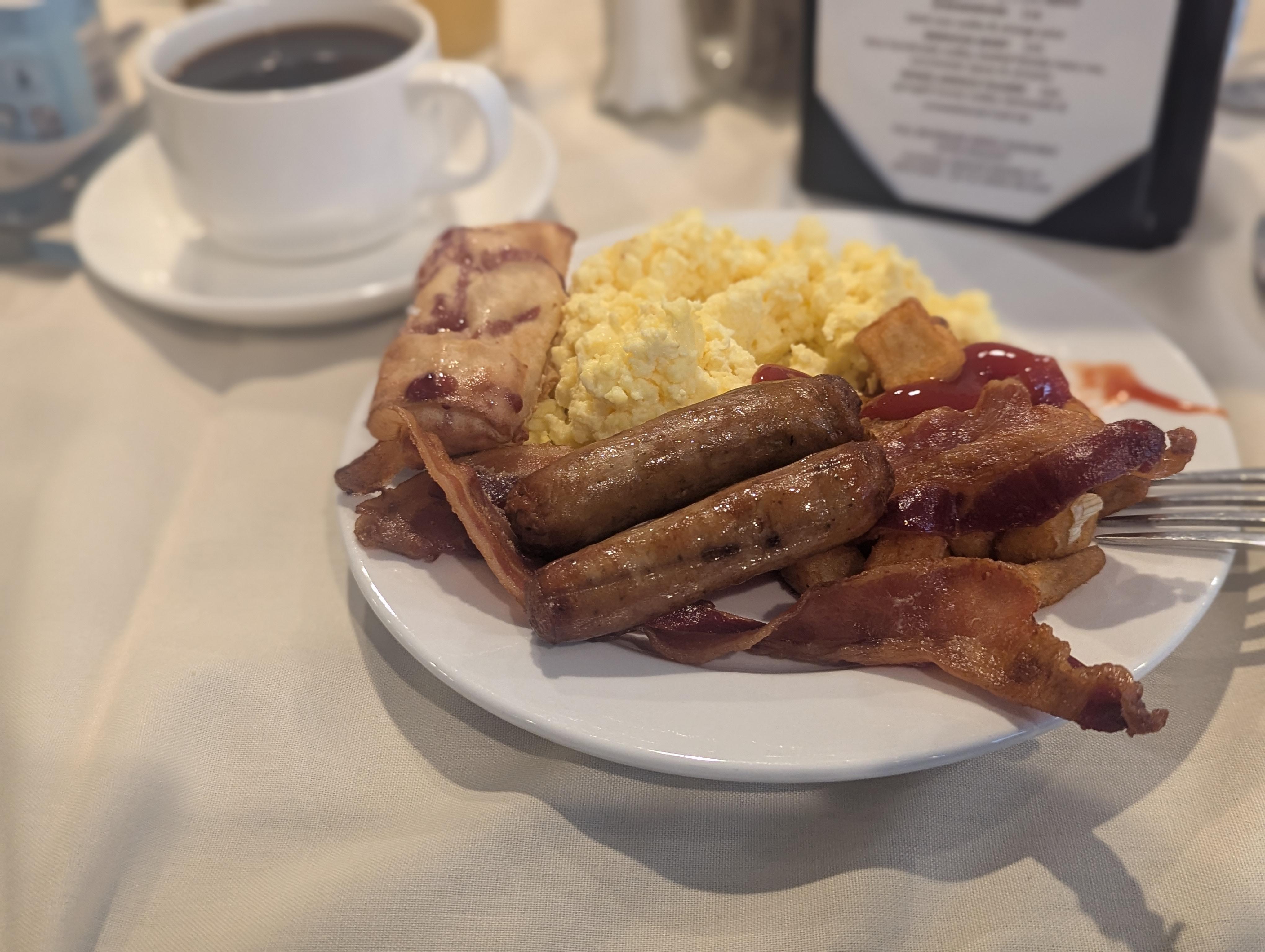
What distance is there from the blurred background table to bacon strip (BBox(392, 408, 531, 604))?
22 cm

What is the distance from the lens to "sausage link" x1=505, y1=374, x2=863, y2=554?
125 centimetres

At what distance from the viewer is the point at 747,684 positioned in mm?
1144

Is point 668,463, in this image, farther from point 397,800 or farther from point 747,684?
point 397,800

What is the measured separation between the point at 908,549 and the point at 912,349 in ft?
1.20

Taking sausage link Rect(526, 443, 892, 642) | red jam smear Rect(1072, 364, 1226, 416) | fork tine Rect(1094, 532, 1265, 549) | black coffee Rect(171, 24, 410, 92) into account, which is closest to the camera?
sausage link Rect(526, 443, 892, 642)

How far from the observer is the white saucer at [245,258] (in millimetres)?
1955

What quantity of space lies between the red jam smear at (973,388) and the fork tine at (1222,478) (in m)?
0.18

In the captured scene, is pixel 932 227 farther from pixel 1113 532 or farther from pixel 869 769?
pixel 869 769

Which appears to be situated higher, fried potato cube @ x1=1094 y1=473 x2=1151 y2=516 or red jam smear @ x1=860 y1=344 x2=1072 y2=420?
red jam smear @ x1=860 y1=344 x2=1072 y2=420

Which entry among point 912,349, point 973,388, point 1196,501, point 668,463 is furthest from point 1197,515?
point 668,463

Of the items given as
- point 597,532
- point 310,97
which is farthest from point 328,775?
point 310,97

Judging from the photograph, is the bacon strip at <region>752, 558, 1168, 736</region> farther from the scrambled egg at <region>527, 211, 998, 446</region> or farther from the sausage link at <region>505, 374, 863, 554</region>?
the scrambled egg at <region>527, 211, 998, 446</region>

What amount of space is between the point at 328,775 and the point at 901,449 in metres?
0.85

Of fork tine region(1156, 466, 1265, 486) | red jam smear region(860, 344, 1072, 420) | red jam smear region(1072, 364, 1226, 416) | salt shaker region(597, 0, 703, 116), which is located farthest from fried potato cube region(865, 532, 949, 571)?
salt shaker region(597, 0, 703, 116)
